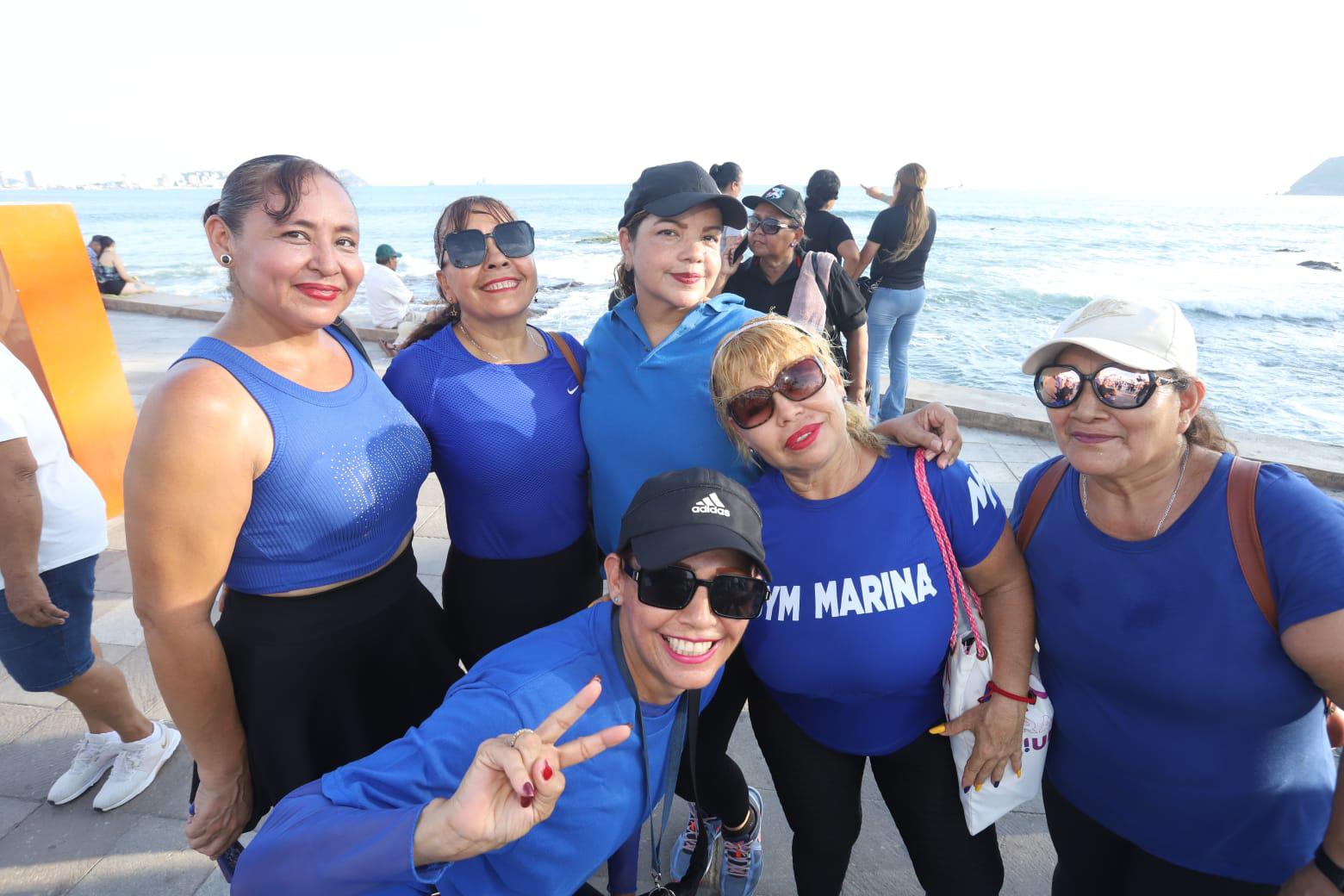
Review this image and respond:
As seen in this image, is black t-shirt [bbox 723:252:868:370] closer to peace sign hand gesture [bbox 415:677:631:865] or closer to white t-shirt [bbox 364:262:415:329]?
peace sign hand gesture [bbox 415:677:631:865]

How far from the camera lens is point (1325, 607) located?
1.44 meters

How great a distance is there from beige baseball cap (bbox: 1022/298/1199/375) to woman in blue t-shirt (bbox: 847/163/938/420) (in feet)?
16.4

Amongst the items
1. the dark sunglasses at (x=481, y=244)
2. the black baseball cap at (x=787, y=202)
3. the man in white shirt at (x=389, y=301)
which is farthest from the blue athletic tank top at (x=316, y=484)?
the man in white shirt at (x=389, y=301)

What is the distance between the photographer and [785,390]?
1.91 metres

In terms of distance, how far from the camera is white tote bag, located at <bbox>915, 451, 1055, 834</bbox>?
191 cm

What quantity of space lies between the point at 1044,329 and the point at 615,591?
67.6 ft

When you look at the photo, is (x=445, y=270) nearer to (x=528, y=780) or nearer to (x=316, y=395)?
(x=316, y=395)

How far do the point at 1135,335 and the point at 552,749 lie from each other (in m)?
1.62

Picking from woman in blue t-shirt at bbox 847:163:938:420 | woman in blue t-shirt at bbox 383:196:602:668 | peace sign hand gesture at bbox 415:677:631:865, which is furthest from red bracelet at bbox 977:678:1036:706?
woman in blue t-shirt at bbox 847:163:938:420

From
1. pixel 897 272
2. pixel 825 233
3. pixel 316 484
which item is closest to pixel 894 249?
pixel 897 272

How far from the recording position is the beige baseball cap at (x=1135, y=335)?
1.65m

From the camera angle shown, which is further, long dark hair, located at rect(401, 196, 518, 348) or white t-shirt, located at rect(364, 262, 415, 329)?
white t-shirt, located at rect(364, 262, 415, 329)

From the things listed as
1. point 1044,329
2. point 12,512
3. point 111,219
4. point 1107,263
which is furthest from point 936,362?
point 111,219

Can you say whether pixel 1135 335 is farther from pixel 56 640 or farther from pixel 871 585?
pixel 56 640
